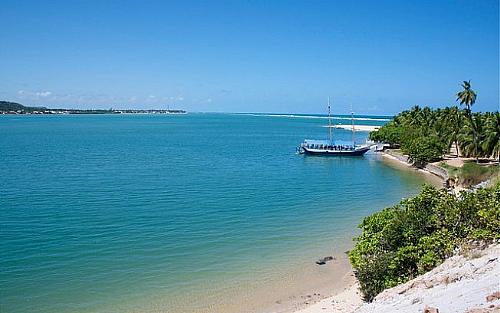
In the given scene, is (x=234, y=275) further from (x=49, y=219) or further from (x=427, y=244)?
(x=49, y=219)

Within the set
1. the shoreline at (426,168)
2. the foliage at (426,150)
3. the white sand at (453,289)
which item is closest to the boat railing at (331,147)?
the shoreline at (426,168)

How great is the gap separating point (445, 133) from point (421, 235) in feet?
202

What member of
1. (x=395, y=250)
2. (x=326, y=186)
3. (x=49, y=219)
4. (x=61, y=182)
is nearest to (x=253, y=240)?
(x=395, y=250)

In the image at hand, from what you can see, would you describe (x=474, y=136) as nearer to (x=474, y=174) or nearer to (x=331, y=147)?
(x=474, y=174)

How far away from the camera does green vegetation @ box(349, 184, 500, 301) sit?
701 inches

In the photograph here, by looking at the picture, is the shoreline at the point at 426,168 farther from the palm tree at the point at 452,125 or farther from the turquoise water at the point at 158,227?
the palm tree at the point at 452,125

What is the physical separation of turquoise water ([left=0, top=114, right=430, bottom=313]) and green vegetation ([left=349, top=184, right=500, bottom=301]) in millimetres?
6312

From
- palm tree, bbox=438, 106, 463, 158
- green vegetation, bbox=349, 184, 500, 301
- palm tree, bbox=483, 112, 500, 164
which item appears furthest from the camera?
palm tree, bbox=438, 106, 463, 158

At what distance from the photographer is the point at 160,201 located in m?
42.0

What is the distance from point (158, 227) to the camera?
32562 mm

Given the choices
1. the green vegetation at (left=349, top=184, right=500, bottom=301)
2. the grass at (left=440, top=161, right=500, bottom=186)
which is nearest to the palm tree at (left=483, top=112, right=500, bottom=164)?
the grass at (left=440, top=161, right=500, bottom=186)

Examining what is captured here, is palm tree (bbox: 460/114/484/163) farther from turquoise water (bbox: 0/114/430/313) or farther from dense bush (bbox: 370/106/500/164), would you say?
turquoise water (bbox: 0/114/430/313)

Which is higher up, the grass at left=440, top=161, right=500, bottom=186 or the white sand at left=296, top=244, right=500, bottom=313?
the white sand at left=296, top=244, right=500, bottom=313

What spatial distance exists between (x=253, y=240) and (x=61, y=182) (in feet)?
97.7
